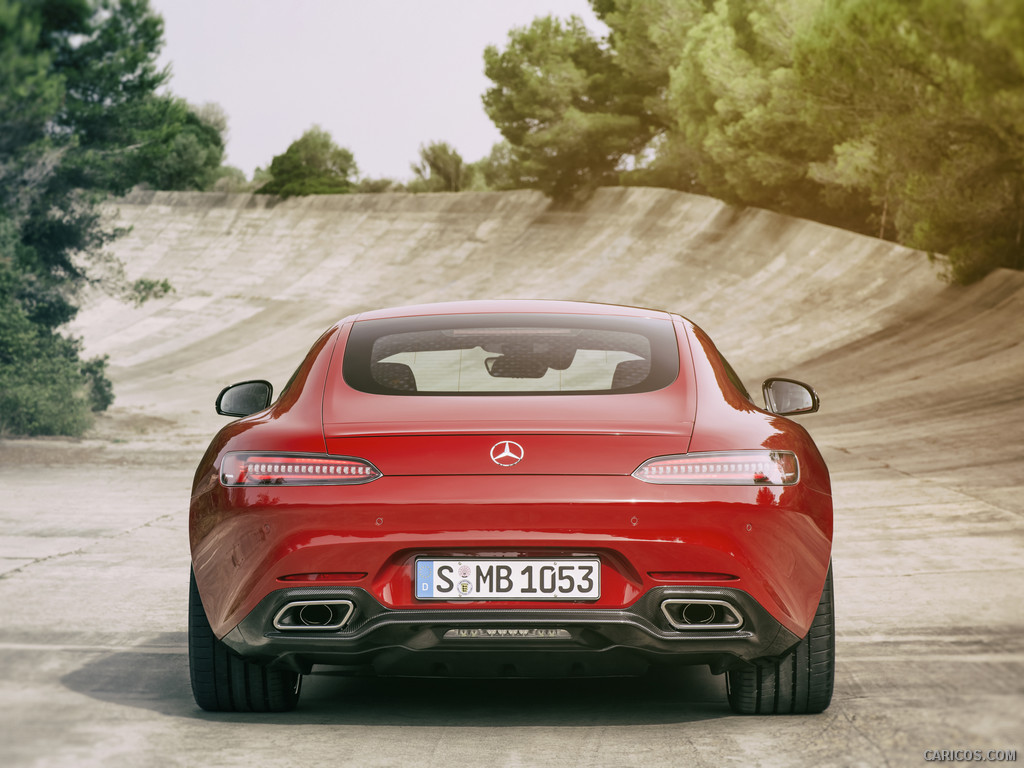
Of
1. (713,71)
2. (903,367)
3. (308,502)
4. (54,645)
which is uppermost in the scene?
(713,71)

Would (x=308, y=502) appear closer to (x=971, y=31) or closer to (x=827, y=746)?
(x=827, y=746)

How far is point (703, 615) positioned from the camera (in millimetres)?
4105

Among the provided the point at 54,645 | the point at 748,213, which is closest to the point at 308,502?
the point at 54,645

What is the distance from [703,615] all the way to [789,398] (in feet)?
4.70

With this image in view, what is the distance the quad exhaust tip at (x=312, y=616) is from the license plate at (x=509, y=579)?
259 millimetres

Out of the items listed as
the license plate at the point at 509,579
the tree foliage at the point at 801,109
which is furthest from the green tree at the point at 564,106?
the license plate at the point at 509,579

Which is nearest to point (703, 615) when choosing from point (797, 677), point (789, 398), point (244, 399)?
point (797, 677)

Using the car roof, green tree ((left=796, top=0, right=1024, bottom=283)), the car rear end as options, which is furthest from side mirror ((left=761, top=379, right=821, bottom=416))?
green tree ((left=796, top=0, right=1024, bottom=283))

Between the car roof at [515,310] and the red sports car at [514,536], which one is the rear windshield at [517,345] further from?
the red sports car at [514,536]

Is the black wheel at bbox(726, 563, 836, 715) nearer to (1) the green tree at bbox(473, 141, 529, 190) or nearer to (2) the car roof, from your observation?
(2) the car roof

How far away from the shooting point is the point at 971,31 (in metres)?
16.6

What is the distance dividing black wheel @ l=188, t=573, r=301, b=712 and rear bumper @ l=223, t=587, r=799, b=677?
334 millimetres

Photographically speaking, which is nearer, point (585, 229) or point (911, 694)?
point (911, 694)

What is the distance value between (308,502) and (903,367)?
22.9m
